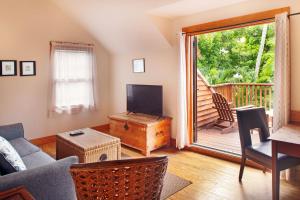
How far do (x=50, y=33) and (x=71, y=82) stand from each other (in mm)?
971

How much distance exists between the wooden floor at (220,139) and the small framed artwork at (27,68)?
3154mm

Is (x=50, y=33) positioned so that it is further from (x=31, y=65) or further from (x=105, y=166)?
(x=105, y=166)

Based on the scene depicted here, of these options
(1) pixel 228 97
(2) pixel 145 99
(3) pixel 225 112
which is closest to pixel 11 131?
(2) pixel 145 99

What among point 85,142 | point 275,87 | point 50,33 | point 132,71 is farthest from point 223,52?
point 85,142

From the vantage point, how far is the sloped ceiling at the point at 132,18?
3203 millimetres

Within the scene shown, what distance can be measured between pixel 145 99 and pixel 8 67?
7.65 feet

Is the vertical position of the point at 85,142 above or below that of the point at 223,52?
below

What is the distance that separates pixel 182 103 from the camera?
371cm

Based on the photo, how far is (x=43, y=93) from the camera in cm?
432

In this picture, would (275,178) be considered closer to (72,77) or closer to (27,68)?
(72,77)

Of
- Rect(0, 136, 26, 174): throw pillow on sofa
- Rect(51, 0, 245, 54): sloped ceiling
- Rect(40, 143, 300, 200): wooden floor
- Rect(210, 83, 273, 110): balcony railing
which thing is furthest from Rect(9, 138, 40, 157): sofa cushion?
Rect(210, 83, 273, 110): balcony railing

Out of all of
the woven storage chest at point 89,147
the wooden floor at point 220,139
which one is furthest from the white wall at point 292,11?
the woven storage chest at point 89,147

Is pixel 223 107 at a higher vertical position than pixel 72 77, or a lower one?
lower

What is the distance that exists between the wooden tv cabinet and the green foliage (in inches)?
105
